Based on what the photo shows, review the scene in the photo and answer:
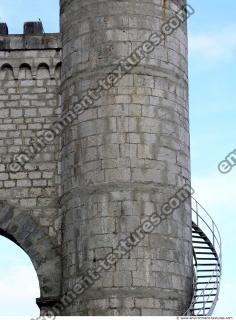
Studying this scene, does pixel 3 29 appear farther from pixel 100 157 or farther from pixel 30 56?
pixel 100 157

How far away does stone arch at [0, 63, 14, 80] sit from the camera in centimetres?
1625

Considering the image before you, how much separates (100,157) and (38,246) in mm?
1931

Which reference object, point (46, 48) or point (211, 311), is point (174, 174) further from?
point (46, 48)

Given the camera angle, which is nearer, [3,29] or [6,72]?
[6,72]

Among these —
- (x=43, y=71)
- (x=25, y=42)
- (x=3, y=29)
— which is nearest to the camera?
(x=43, y=71)

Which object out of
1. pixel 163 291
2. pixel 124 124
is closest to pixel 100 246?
pixel 163 291

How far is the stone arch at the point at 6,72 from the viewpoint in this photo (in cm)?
1625

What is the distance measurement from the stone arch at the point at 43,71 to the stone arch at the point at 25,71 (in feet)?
0.55

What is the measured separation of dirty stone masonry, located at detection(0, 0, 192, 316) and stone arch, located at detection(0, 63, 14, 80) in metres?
0.02

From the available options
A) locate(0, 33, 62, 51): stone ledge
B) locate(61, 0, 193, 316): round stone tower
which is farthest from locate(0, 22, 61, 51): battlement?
locate(61, 0, 193, 316): round stone tower

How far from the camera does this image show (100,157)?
1475 cm

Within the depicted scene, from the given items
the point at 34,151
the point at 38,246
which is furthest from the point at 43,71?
the point at 38,246

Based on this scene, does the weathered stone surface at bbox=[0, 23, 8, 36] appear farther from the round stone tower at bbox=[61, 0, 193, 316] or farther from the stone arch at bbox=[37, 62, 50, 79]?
the round stone tower at bbox=[61, 0, 193, 316]

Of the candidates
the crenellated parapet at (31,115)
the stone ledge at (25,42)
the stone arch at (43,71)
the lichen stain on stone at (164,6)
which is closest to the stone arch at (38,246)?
the crenellated parapet at (31,115)
